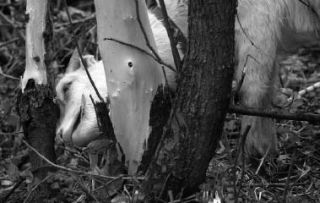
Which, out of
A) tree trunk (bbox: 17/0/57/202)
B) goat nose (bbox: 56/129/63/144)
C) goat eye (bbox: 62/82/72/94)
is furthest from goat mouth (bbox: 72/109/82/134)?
tree trunk (bbox: 17/0/57/202)

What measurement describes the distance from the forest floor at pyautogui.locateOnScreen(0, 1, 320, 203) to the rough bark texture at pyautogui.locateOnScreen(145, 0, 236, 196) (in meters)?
0.14

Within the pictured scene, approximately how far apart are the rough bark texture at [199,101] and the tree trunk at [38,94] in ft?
2.49

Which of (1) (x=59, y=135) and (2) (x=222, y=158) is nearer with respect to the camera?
(2) (x=222, y=158)

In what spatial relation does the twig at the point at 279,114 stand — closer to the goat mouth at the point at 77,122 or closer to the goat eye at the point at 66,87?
the goat mouth at the point at 77,122

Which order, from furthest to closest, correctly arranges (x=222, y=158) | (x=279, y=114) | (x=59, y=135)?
1. (x=59, y=135)
2. (x=222, y=158)
3. (x=279, y=114)

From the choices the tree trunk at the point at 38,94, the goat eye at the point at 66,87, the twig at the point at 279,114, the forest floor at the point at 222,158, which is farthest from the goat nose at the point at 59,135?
the twig at the point at 279,114

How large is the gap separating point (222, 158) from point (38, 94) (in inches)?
49.4

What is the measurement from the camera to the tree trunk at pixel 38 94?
10.7 ft

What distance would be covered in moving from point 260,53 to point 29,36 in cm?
156

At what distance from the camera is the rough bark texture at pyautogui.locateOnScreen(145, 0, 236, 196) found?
2584 mm

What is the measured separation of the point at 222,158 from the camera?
3887mm

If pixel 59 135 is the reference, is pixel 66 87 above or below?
above

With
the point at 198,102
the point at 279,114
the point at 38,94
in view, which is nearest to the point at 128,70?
the point at 38,94

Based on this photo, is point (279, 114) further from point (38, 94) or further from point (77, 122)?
point (77, 122)
